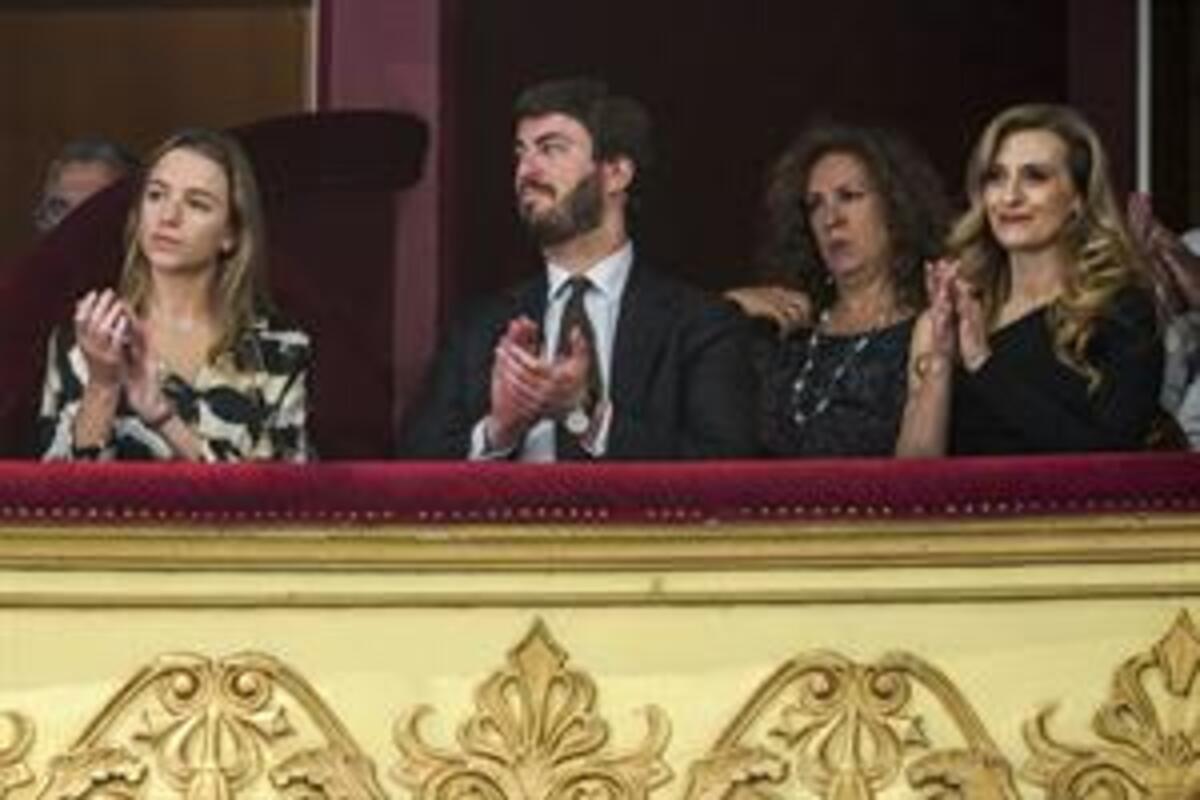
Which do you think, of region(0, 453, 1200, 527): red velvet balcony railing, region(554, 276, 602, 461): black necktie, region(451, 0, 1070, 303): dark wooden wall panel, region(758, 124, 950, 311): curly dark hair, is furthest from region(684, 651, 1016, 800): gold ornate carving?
region(451, 0, 1070, 303): dark wooden wall panel

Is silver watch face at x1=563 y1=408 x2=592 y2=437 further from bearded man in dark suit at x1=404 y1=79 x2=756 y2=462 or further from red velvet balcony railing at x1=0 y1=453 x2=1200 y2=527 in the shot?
red velvet balcony railing at x1=0 y1=453 x2=1200 y2=527

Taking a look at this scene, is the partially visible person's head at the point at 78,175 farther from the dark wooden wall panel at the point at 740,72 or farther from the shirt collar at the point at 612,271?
the shirt collar at the point at 612,271

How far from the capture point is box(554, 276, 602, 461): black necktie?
6.22 meters

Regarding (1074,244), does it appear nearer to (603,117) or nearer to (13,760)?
(603,117)

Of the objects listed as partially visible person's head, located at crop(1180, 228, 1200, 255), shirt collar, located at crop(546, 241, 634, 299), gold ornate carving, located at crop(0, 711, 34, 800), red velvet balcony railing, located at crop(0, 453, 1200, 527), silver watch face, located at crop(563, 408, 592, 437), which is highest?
partially visible person's head, located at crop(1180, 228, 1200, 255)

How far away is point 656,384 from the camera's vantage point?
6.31m

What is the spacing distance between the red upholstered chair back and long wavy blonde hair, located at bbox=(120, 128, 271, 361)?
161mm

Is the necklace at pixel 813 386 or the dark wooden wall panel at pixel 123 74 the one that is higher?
the dark wooden wall panel at pixel 123 74

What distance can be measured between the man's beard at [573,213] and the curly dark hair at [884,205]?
1.07 ft

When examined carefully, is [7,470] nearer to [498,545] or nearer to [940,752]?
[498,545]

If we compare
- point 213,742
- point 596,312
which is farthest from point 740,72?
point 213,742

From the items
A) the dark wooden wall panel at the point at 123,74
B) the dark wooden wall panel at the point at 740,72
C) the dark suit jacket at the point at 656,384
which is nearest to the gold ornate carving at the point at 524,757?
the dark suit jacket at the point at 656,384

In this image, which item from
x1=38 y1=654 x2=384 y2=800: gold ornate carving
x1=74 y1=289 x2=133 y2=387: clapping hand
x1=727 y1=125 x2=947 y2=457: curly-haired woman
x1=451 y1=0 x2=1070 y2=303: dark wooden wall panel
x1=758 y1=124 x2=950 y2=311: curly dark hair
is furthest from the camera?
x1=451 y1=0 x2=1070 y2=303: dark wooden wall panel

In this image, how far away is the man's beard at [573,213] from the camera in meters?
6.41
